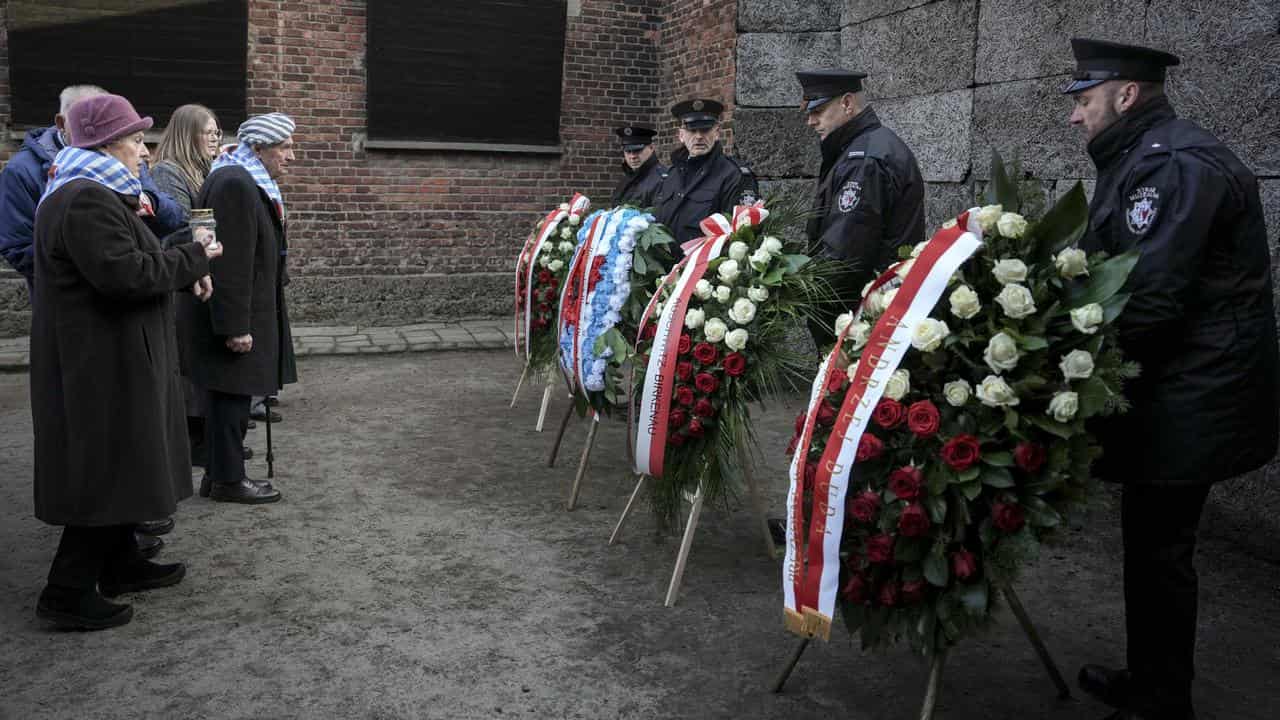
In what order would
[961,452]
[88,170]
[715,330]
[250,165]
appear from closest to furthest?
[961,452] < [88,170] < [715,330] < [250,165]

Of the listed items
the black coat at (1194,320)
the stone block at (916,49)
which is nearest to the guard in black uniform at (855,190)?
A: the black coat at (1194,320)

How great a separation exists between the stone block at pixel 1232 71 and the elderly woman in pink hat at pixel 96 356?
461 centimetres

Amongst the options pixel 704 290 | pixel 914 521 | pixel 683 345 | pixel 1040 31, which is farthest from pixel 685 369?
pixel 1040 31

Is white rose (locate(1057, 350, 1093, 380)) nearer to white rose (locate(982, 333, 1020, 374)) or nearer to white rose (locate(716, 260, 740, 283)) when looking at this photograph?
white rose (locate(982, 333, 1020, 374))

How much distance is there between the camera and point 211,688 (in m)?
3.47

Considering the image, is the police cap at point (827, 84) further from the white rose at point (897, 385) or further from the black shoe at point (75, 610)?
the black shoe at point (75, 610)

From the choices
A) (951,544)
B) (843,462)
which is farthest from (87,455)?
(951,544)

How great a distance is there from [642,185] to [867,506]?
559cm

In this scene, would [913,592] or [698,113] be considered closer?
[913,592]

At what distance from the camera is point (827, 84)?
497 cm

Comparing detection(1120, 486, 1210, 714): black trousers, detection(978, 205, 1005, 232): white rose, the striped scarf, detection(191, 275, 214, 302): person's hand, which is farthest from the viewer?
the striped scarf

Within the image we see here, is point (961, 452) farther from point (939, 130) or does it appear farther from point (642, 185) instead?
point (642, 185)

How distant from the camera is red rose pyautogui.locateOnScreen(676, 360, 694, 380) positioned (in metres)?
4.21

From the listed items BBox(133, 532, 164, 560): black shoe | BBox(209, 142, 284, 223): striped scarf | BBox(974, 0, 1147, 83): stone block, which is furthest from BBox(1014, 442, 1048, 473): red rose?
BBox(209, 142, 284, 223): striped scarf
